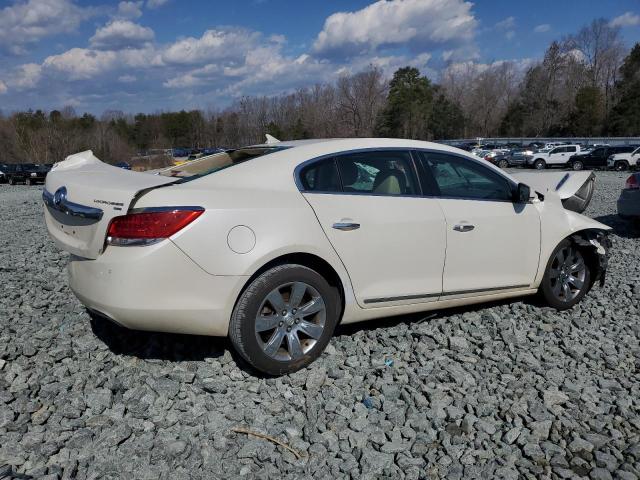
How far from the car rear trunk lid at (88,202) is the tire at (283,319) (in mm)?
880

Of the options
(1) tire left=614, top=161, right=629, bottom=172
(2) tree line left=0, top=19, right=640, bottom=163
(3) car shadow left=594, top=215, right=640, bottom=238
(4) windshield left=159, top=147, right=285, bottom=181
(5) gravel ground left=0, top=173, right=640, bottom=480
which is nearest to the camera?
(5) gravel ground left=0, top=173, right=640, bottom=480

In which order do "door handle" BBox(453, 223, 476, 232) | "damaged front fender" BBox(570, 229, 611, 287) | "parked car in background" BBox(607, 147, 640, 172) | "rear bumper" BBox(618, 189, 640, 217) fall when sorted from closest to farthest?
1. "door handle" BBox(453, 223, 476, 232)
2. "damaged front fender" BBox(570, 229, 611, 287)
3. "rear bumper" BBox(618, 189, 640, 217)
4. "parked car in background" BBox(607, 147, 640, 172)

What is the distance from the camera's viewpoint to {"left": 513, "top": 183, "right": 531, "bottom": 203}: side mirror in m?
4.33

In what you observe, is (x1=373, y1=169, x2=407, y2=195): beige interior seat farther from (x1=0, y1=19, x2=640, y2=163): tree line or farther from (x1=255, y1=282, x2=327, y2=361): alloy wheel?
(x1=0, y1=19, x2=640, y2=163): tree line

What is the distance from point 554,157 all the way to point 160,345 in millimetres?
40582

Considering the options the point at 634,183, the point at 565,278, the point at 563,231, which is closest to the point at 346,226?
the point at 563,231

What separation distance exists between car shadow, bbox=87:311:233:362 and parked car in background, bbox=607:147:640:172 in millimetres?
35166

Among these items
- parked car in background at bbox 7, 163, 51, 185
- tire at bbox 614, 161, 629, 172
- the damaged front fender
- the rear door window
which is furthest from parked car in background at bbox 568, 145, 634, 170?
the rear door window

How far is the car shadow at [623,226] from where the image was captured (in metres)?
8.75

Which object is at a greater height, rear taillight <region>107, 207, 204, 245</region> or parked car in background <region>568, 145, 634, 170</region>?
rear taillight <region>107, 207, 204, 245</region>

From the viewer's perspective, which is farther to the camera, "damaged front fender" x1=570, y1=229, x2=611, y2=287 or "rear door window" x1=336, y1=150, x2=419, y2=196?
"damaged front fender" x1=570, y1=229, x2=611, y2=287

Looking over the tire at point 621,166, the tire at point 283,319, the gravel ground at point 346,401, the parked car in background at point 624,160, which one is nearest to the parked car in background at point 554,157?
the parked car in background at point 624,160

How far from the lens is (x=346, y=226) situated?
3574 mm

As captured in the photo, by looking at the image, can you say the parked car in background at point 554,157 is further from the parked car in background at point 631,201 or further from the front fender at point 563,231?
the front fender at point 563,231
